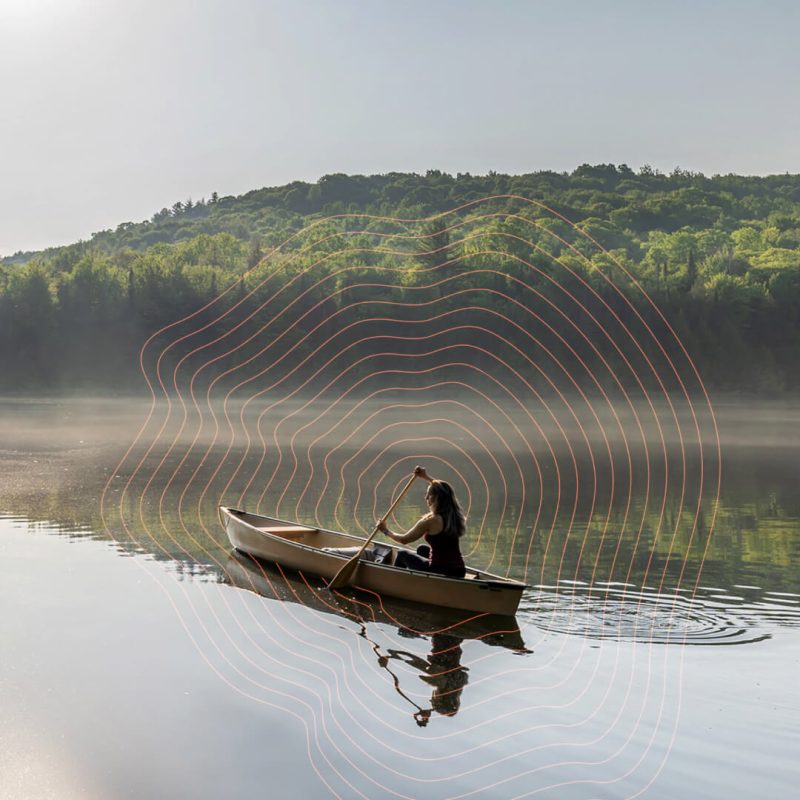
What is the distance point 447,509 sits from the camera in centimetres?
1400

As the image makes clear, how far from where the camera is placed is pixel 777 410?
81625 millimetres

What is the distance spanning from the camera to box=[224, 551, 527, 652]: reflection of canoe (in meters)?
13.0

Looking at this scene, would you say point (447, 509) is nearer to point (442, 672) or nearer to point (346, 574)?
point (346, 574)

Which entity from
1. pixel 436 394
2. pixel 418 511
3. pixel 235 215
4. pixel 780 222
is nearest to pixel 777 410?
pixel 436 394

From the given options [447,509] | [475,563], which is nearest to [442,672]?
[447,509]

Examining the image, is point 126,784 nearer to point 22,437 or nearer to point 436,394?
point 22,437

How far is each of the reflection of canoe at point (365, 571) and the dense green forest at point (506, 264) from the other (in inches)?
2240

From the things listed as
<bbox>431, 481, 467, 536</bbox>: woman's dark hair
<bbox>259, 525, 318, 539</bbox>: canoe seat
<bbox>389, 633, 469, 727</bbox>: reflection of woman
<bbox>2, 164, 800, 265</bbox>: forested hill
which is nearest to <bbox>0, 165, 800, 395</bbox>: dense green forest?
<bbox>2, 164, 800, 265</bbox>: forested hill

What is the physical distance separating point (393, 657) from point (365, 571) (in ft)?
9.86

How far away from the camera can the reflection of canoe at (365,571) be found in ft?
43.7

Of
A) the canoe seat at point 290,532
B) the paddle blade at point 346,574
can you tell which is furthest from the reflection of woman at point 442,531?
the canoe seat at point 290,532

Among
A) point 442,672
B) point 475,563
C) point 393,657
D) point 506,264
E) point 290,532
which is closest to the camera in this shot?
point 442,672

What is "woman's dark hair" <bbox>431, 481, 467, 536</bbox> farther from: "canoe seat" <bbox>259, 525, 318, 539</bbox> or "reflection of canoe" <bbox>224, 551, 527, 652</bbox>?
"canoe seat" <bbox>259, 525, 318, 539</bbox>

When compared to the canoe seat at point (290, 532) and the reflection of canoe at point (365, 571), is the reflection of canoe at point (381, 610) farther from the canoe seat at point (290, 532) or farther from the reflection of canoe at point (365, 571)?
the canoe seat at point (290, 532)
